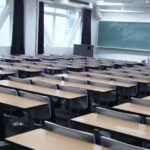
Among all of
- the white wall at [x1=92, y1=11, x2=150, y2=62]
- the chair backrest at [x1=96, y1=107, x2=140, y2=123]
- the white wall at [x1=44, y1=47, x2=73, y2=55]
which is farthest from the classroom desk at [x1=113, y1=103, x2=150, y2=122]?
the white wall at [x1=92, y1=11, x2=150, y2=62]

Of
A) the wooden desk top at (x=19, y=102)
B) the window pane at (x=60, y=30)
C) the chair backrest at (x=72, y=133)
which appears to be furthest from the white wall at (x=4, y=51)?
the chair backrest at (x=72, y=133)

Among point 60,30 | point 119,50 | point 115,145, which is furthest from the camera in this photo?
point 119,50

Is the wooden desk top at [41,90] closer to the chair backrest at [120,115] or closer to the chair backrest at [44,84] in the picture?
the chair backrest at [44,84]

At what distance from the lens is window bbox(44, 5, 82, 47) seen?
1399 cm

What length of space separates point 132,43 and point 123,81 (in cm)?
971

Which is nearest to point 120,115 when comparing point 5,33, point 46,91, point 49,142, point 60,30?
point 49,142

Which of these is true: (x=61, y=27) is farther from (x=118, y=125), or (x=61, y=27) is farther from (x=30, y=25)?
(x=118, y=125)

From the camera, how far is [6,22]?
12.0m

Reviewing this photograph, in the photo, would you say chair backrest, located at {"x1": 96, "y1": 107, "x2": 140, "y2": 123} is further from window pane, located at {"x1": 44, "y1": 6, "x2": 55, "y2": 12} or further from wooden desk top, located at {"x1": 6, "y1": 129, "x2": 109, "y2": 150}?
window pane, located at {"x1": 44, "y1": 6, "x2": 55, "y2": 12}

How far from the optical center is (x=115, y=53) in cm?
1603

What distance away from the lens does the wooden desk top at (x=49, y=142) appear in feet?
7.47

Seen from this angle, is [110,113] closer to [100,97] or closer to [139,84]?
[100,97]

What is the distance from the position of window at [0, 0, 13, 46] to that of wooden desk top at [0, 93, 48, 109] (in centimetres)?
806

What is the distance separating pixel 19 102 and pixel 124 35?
12.5m
